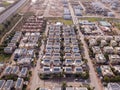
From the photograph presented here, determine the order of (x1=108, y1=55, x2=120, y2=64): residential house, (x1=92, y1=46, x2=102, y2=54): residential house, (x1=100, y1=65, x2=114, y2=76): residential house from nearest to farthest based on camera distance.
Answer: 1. (x1=100, y1=65, x2=114, y2=76): residential house
2. (x1=108, y1=55, x2=120, y2=64): residential house
3. (x1=92, y1=46, x2=102, y2=54): residential house

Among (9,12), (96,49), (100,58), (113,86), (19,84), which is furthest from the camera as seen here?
(9,12)

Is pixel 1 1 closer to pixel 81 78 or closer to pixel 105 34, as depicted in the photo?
pixel 105 34

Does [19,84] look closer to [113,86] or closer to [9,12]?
[113,86]

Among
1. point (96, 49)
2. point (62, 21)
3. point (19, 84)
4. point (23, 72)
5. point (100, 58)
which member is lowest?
point (62, 21)

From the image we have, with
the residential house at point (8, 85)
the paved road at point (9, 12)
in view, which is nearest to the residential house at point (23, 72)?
the residential house at point (8, 85)

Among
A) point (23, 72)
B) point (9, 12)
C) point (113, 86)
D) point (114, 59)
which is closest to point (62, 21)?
point (9, 12)

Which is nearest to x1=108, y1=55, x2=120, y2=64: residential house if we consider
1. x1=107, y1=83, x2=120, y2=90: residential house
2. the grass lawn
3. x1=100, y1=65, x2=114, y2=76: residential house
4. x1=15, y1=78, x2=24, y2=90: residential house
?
x1=100, y1=65, x2=114, y2=76: residential house

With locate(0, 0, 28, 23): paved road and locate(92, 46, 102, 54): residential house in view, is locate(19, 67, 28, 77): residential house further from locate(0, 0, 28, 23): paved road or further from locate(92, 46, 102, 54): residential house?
locate(0, 0, 28, 23): paved road

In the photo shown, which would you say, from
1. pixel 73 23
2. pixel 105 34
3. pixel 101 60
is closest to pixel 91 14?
pixel 73 23

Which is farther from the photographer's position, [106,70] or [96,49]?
[96,49]

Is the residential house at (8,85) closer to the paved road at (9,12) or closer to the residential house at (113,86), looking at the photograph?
the residential house at (113,86)

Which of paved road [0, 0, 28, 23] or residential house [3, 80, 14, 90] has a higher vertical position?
residential house [3, 80, 14, 90]
